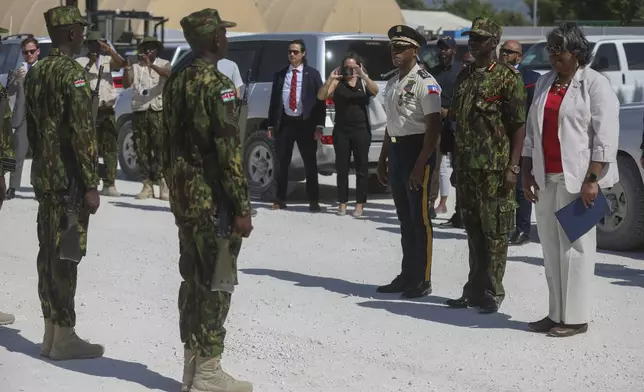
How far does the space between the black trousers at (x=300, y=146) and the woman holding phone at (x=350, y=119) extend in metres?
0.40

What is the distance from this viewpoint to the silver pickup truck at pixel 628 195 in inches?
425

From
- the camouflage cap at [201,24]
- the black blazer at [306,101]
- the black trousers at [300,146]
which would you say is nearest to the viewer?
the camouflage cap at [201,24]

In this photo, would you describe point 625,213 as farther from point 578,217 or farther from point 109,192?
point 109,192

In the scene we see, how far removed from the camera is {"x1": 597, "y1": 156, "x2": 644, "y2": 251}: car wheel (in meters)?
10.8

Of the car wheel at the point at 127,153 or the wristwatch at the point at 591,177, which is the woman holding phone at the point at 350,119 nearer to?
the car wheel at the point at 127,153

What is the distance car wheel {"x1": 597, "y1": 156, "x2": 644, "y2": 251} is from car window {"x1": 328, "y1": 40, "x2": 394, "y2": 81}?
4.00m

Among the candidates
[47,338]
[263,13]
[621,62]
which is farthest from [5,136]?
[263,13]

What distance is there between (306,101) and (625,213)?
4038mm

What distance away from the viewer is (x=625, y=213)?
1090 cm

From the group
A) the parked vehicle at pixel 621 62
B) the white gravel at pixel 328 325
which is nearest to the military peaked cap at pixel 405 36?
the white gravel at pixel 328 325

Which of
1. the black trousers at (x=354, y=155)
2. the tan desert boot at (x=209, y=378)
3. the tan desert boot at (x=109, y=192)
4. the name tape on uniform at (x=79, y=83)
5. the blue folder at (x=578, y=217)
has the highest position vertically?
the name tape on uniform at (x=79, y=83)

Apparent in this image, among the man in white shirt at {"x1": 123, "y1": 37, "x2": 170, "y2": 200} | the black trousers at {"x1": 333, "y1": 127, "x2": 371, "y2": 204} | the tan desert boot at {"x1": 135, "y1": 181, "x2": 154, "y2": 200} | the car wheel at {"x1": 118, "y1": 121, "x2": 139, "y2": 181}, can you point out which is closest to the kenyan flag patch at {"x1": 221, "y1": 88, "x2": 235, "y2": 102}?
the black trousers at {"x1": 333, "y1": 127, "x2": 371, "y2": 204}

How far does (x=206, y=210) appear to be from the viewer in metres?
6.07

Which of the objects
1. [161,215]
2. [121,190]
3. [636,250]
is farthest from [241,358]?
[121,190]
